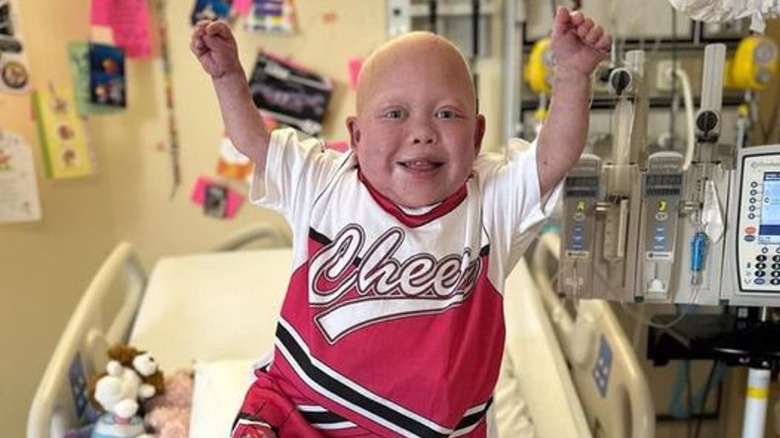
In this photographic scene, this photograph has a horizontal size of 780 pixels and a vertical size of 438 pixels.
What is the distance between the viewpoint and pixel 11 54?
1840 mm

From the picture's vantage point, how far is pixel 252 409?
108cm

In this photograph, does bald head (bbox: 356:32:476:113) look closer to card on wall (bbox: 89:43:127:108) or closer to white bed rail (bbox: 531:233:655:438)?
white bed rail (bbox: 531:233:655:438)

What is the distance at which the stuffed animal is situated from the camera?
1466 millimetres

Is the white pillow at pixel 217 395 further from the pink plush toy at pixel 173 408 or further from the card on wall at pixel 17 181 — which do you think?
the card on wall at pixel 17 181

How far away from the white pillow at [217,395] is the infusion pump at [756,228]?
2.70 ft

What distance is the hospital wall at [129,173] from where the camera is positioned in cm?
199

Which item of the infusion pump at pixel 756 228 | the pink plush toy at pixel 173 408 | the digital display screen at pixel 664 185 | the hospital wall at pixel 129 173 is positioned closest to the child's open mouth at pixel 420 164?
the digital display screen at pixel 664 185

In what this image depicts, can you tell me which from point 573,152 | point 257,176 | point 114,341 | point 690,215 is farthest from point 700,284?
point 114,341

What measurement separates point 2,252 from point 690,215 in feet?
5.18

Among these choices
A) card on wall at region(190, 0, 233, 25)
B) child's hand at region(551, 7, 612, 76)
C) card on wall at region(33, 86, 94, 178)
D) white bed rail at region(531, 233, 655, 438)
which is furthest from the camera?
card on wall at region(190, 0, 233, 25)

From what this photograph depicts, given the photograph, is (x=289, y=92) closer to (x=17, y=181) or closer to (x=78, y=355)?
(x=17, y=181)

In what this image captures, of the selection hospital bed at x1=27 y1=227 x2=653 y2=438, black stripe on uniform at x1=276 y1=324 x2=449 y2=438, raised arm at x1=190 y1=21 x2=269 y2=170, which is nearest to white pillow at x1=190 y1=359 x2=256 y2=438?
hospital bed at x1=27 y1=227 x2=653 y2=438

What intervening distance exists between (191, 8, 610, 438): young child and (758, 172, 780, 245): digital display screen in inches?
14.4

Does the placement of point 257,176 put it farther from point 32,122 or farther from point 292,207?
point 32,122
